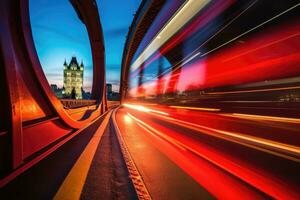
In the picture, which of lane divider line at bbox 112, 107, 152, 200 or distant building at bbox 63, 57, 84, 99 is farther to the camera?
distant building at bbox 63, 57, 84, 99

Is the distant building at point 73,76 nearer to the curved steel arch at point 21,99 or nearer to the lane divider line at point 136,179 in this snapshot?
the curved steel arch at point 21,99

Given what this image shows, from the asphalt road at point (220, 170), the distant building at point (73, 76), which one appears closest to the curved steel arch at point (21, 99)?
the asphalt road at point (220, 170)

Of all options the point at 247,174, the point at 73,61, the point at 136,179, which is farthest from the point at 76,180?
the point at 73,61

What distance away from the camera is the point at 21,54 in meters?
5.50

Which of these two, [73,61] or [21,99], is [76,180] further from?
[73,61]

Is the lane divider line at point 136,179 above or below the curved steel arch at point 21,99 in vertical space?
below

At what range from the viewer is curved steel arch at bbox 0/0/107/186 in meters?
4.25

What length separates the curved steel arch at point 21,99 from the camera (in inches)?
167

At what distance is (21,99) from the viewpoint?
5176 mm

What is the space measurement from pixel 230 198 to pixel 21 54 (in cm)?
547

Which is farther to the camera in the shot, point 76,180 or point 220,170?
point 220,170

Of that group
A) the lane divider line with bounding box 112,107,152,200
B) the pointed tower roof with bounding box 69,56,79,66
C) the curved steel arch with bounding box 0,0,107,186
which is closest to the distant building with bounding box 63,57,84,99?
the pointed tower roof with bounding box 69,56,79,66

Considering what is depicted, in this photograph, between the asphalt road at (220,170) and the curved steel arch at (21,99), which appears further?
the curved steel arch at (21,99)

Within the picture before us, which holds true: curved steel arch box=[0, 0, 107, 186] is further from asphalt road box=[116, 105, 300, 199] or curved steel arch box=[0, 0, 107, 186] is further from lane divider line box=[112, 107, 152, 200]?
asphalt road box=[116, 105, 300, 199]
